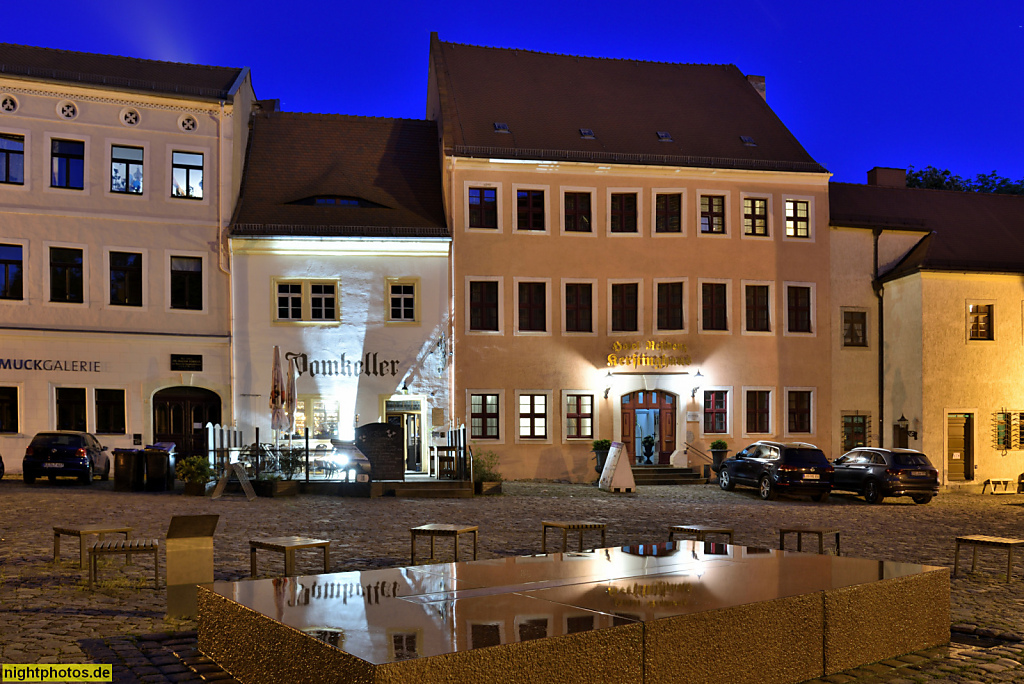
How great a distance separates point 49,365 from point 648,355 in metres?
17.0

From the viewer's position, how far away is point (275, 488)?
21.3 meters

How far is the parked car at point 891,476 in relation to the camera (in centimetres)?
2359

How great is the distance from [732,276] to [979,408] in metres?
8.72

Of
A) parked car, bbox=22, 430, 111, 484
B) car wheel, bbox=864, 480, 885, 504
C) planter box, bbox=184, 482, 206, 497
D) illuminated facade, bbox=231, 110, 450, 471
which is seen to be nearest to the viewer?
planter box, bbox=184, 482, 206, 497

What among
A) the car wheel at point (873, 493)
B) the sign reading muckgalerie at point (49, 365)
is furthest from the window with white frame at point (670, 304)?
the sign reading muckgalerie at point (49, 365)

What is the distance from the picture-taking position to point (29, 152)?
2661 cm

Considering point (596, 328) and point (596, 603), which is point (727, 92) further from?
point (596, 603)

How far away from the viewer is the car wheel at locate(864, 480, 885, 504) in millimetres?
23891

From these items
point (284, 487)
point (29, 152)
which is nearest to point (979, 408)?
point (284, 487)

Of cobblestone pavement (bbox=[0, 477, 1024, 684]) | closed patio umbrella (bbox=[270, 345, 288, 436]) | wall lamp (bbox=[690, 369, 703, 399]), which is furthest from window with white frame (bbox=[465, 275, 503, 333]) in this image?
closed patio umbrella (bbox=[270, 345, 288, 436])

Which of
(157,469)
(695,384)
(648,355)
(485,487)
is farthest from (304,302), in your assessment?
(695,384)

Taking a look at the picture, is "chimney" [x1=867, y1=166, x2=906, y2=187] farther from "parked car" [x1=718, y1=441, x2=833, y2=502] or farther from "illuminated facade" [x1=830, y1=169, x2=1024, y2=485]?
"parked car" [x1=718, y1=441, x2=833, y2=502]

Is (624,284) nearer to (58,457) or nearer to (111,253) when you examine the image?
(111,253)

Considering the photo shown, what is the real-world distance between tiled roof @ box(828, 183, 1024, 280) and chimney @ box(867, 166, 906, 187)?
152 cm
